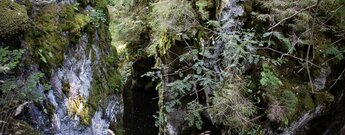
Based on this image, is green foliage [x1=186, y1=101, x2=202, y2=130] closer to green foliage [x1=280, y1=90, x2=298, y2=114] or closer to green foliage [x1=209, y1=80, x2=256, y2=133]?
green foliage [x1=209, y1=80, x2=256, y2=133]

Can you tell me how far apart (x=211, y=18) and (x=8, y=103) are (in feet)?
15.2

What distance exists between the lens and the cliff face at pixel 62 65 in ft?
8.86

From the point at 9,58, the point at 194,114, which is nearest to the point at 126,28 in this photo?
the point at 194,114

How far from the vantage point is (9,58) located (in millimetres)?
2477

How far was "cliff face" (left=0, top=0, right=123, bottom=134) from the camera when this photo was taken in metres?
2.70

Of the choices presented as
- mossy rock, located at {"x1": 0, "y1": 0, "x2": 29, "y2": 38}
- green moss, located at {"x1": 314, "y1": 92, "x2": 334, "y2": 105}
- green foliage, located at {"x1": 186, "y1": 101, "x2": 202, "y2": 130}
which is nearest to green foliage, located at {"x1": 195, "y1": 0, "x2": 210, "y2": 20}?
green foliage, located at {"x1": 186, "y1": 101, "x2": 202, "y2": 130}

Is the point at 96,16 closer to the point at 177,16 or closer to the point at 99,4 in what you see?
the point at 99,4

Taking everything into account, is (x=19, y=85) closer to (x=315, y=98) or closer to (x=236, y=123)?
(x=236, y=123)

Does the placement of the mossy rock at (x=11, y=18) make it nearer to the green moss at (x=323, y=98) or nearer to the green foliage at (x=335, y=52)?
the green foliage at (x=335, y=52)

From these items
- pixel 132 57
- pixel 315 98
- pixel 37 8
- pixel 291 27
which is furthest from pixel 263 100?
pixel 132 57

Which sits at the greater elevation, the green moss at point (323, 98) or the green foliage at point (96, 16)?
the green foliage at point (96, 16)

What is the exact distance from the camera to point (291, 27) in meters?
5.60

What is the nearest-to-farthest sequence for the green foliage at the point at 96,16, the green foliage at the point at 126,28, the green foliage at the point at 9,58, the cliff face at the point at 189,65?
the green foliage at the point at 9,58
the cliff face at the point at 189,65
the green foliage at the point at 96,16
the green foliage at the point at 126,28

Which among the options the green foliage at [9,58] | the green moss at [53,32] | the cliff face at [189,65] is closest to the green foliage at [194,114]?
the cliff face at [189,65]
